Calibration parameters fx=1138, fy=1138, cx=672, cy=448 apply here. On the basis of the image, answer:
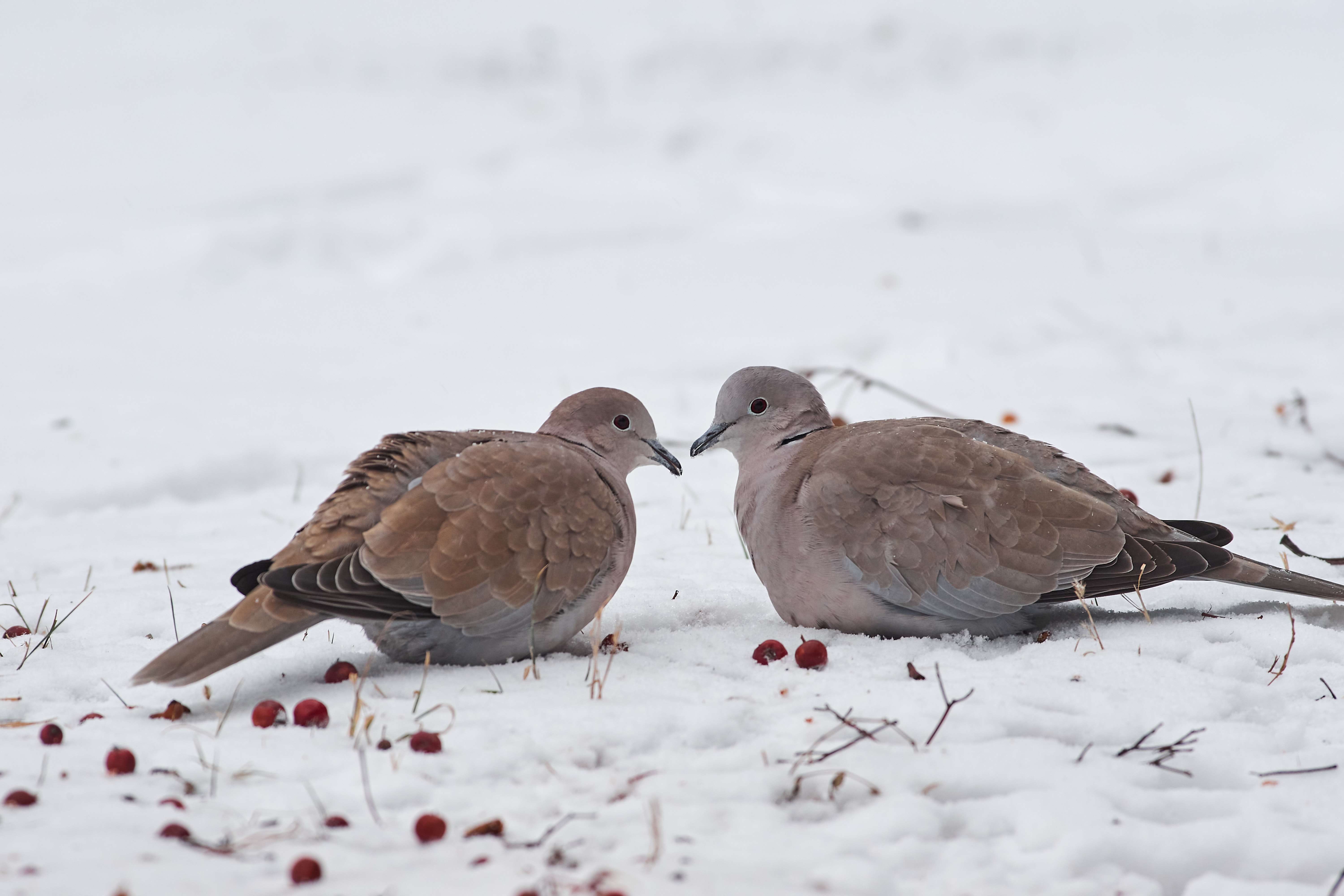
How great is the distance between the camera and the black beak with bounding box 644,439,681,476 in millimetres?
4133

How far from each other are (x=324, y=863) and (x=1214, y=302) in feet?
28.2

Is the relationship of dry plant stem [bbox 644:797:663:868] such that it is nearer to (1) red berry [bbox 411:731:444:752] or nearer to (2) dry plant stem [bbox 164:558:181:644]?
(1) red berry [bbox 411:731:444:752]

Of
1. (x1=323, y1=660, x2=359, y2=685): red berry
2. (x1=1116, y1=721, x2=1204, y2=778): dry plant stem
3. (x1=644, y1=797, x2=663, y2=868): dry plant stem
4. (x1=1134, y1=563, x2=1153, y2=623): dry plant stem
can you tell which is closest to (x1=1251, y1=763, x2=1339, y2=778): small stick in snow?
(x1=1116, y1=721, x2=1204, y2=778): dry plant stem

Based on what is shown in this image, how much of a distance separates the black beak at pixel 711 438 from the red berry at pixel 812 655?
127cm

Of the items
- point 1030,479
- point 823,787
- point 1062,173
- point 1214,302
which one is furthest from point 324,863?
point 1062,173

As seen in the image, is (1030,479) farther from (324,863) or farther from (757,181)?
(757,181)

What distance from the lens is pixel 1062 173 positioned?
1193cm

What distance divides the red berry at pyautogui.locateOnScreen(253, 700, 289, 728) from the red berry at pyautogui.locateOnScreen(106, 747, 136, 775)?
32 cm

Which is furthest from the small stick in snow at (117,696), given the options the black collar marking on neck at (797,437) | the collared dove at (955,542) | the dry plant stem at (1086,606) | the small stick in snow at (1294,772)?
the small stick in snow at (1294,772)

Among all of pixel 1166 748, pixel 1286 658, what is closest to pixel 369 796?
pixel 1166 748

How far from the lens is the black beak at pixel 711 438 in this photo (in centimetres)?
422

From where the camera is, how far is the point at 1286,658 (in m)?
3.01

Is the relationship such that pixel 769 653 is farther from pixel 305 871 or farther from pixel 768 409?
pixel 305 871

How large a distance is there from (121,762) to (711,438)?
2363 mm
